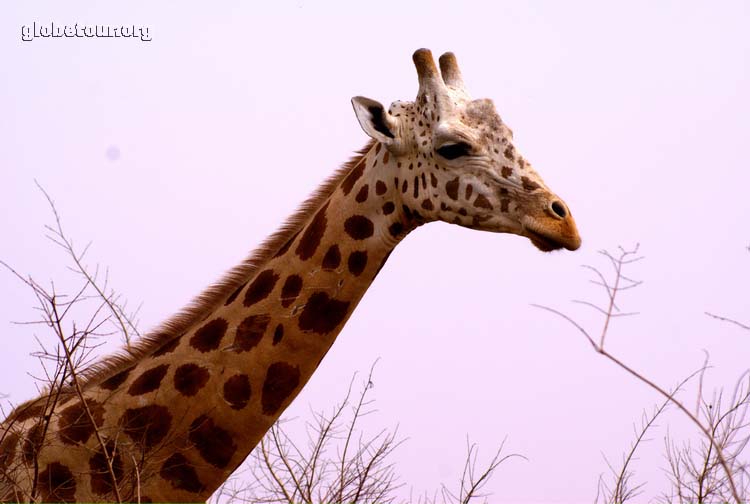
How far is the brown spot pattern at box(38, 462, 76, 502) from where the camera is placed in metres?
6.09

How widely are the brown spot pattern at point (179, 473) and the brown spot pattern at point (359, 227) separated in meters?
1.80

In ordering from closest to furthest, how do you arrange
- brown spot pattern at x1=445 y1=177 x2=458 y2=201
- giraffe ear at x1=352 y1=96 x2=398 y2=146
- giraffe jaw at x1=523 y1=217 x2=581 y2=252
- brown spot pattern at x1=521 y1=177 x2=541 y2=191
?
1. giraffe jaw at x1=523 y1=217 x2=581 y2=252
2. brown spot pattern at x1=521 y1=177 x2=541 y2=191
3. brown spot pattern at x1=445 y1=177 x2=458 y2=201
4. giraffe ear at x1=352 y1=96 x2=398 y2=146

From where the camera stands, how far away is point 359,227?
6.49 m

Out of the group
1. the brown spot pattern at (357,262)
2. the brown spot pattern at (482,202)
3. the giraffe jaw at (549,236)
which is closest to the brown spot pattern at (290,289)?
the brown spot pattern at (357,262)

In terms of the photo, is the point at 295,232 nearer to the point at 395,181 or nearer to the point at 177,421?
the point at 395,181

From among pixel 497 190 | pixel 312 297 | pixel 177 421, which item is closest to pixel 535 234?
pixel 497 190

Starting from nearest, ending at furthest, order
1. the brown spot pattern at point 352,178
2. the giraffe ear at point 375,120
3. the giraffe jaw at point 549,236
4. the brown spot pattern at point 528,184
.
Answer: the giraffe jaw at point 549,236, the brown spot pattern at point 528,184, the giraffe ear at point 375,120, the brown spot pattern at point 352,178

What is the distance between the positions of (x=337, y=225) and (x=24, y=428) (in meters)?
2.46

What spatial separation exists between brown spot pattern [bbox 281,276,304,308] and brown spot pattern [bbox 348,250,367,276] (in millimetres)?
361

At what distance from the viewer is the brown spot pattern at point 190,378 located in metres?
6.25

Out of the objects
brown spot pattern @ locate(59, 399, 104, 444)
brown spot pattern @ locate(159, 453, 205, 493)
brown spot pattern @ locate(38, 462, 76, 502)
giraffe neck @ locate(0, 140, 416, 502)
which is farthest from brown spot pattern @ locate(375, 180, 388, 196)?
brown spot pattern @ locate(38, 462, 76, 502)

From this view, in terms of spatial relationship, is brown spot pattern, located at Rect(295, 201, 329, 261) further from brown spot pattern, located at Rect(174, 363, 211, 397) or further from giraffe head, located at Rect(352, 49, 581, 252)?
brown spot pattern, located at Rect(174, 363, 211, 397)

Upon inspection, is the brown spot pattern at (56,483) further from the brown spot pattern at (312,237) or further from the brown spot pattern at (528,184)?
the brown spot pattern at (528,184)

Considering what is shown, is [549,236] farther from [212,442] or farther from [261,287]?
[212,442]
